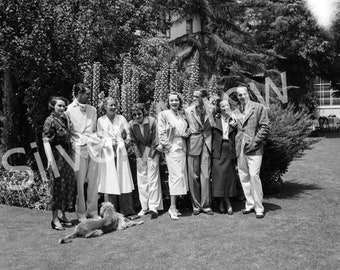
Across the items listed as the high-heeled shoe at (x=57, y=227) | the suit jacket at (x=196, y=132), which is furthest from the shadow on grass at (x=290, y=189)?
the high-heeled shoe at (x=57, y=227)

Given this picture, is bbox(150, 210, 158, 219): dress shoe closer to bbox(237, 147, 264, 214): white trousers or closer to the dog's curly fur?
the dog's curly fur

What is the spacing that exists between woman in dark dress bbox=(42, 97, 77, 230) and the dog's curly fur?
0.57 metres

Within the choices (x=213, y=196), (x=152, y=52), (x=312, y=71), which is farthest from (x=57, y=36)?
(x=312, y=71)

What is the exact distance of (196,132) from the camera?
668 centimetres

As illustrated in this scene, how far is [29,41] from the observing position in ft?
29.3

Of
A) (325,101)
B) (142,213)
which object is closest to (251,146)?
(142,213)

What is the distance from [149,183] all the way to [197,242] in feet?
5.87

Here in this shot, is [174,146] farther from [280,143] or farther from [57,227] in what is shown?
[280,143]

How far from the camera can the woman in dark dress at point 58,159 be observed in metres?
6.02

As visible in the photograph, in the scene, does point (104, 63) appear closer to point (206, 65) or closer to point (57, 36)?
point (57, 36)

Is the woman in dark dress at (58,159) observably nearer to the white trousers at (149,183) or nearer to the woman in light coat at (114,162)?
the woman in light coat at (114,162)

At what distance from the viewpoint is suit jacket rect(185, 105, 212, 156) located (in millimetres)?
6664

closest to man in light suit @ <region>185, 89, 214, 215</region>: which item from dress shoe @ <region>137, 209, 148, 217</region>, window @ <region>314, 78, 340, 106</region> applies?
dress shoe @ <region>137, 209, 148, 217</region>

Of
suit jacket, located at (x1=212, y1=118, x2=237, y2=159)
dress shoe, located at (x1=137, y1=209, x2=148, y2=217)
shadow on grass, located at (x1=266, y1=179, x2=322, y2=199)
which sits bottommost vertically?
shadow on grass, located at (x1=266, y1=179, x2=322, y2=199)
